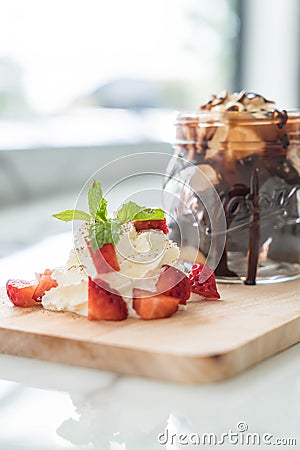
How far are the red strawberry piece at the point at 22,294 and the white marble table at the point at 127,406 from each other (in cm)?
11

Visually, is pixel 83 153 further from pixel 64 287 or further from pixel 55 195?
pixel 64 287

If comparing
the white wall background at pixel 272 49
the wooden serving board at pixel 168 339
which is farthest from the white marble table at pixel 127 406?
the white wall background at pixel 272 49

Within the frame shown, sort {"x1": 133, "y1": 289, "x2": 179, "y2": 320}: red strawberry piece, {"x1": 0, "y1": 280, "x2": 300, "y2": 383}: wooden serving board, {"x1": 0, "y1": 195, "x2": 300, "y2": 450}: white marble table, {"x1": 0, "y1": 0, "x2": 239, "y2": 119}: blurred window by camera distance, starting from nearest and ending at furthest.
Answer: {"x1": 0, "y1": 195, "x2": 300, "y2": 450}: white marble table, {"x1": 0, "y1": 280, "x2": 300, "y2": 383}: wooden serving board, {"x1": 133, "y1": 289, "x2": 179, "y2": 320}: red strawberry piece, {"x1": 0, "y1": 0, "x2": 239, "y2": 119}: blurred window

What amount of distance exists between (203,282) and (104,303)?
0.47ft

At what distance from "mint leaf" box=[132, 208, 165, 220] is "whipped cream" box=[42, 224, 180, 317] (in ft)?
0.05

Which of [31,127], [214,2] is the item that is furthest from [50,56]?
[214,2]

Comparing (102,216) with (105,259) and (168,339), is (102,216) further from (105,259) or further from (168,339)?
(168,339)

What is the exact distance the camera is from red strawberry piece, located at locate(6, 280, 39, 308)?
3.05 ft

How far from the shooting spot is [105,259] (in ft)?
2.95

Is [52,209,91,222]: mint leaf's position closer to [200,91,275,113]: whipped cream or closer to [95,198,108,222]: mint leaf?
[95,198,108,222]: mint leaf

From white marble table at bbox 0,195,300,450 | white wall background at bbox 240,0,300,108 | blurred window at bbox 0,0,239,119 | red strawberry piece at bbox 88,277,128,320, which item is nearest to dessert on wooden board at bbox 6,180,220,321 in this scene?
red strawberry piece at bbox 88,277,128,320

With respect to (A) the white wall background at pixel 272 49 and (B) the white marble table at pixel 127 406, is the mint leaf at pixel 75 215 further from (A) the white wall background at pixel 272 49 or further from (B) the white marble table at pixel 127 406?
(A) the white wall background at pixel 272 49

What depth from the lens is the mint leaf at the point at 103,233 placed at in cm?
91

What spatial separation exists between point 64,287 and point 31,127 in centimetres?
139
